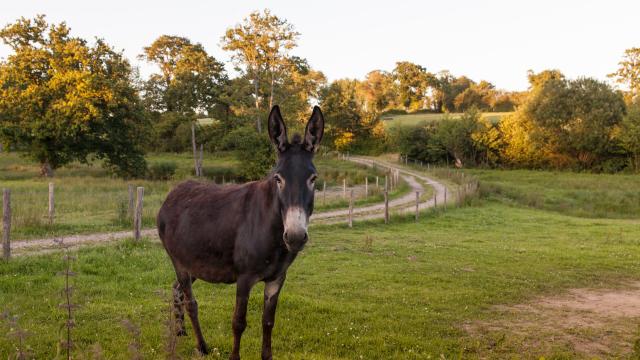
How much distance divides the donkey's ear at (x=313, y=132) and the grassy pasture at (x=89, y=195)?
15.9 meters

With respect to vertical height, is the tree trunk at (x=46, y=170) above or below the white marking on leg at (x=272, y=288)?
above

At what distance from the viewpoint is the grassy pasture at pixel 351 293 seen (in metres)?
7.21

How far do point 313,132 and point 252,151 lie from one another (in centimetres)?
3857

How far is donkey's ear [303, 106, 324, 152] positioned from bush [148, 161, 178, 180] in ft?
136

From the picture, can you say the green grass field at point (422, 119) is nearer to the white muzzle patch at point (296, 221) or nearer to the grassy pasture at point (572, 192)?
the grassy pasture at point (572, 192)

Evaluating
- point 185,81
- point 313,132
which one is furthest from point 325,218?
point 185,81

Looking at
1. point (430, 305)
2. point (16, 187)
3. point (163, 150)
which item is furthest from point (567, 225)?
point (163, 150)

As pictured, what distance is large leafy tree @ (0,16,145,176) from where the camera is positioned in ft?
125

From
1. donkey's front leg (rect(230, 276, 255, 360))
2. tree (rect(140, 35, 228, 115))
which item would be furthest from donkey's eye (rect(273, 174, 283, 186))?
tree (rect(140, 35, 228, 115))

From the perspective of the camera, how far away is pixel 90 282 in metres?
10.6

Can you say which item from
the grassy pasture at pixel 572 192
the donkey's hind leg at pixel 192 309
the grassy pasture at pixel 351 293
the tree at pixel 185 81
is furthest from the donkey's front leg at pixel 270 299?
the tree at pixel 185 81

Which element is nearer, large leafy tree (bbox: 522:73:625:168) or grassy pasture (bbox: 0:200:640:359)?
grassy pasture (bbox: 0:200:640:359)

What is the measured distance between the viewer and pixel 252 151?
43.0 m

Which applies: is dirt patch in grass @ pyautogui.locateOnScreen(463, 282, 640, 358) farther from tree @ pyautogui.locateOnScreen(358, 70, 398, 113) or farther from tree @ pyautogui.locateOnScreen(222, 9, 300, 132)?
tree @ pyautogui.locateOnScreen(358, 70, 398, 113)
